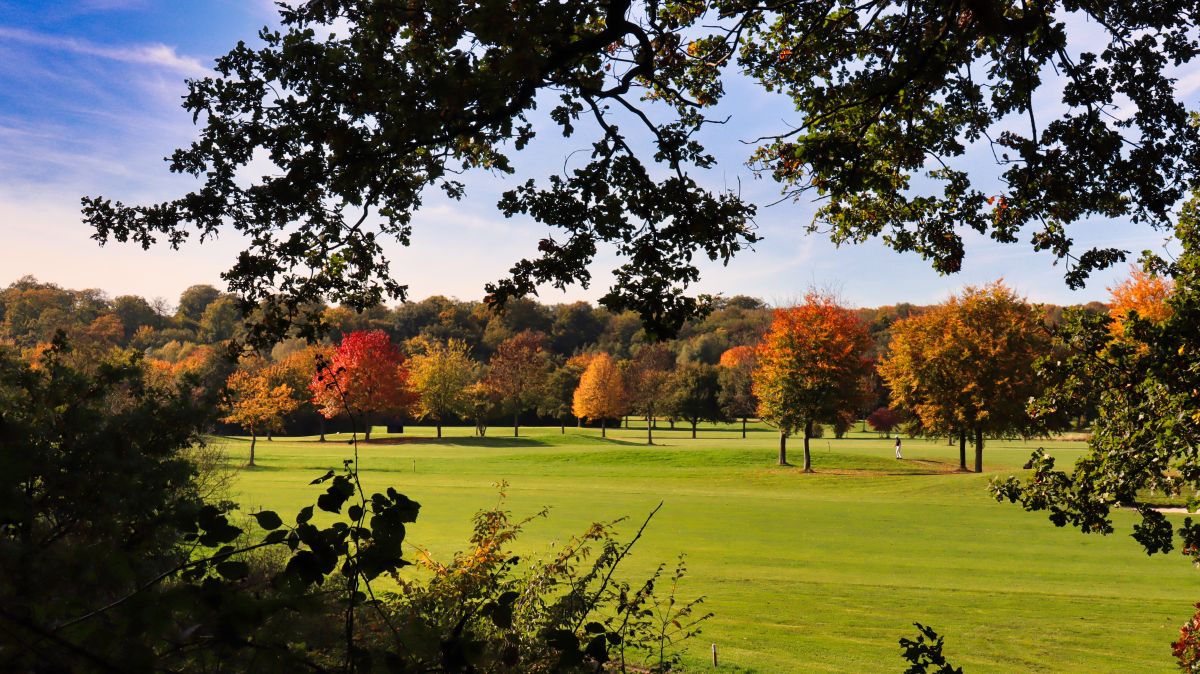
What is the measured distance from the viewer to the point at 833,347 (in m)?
45.3

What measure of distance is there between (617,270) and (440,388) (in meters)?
64.5

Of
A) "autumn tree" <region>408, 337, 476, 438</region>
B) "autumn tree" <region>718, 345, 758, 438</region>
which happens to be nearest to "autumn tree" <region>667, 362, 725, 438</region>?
"autumn tree" <region>718, 345, 758, 438</region>

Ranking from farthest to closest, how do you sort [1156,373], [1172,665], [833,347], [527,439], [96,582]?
[527,439], [833,347], [1172,665], [1156,373], [96,582]

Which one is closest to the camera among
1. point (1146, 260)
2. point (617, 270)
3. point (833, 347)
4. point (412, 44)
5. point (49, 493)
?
point (49, 493)

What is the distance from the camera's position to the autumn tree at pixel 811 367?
45062 millimetres

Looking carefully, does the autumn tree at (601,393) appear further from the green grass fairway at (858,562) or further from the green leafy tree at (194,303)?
the green leafy tree at (194,303)

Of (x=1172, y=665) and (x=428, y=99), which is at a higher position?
(x=428, y=99)

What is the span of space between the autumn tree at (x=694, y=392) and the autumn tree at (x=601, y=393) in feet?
20.1

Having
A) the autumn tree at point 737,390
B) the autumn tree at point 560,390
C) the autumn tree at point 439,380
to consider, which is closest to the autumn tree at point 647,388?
the autumn tree at point 737,390

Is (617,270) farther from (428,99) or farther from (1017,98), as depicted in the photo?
(1017,98)

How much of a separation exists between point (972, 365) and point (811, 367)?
790cm

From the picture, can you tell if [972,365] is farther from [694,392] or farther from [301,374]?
[301,374]

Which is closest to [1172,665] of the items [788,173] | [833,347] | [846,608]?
[846,608]

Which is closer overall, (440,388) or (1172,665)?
(1172,665)
